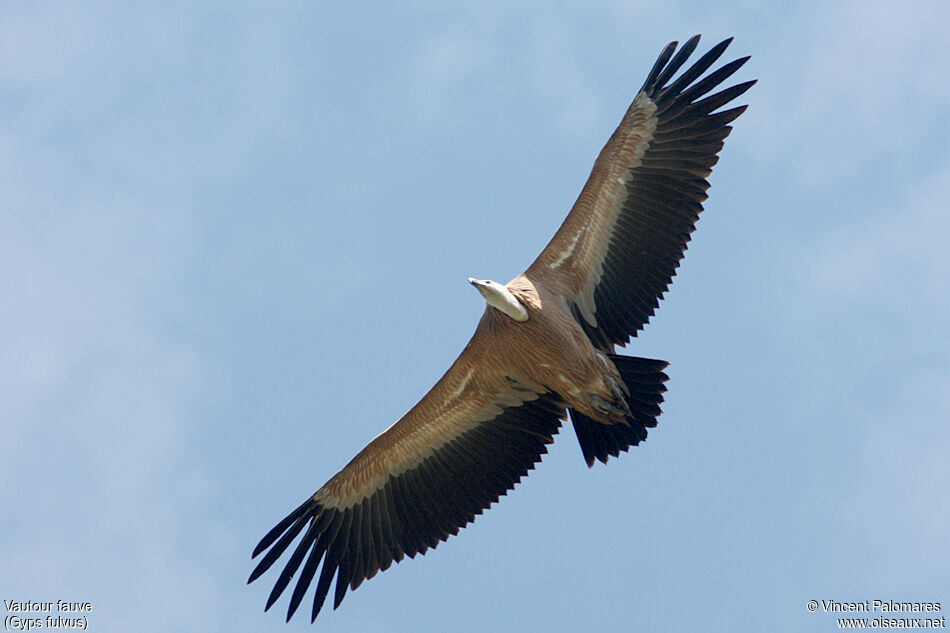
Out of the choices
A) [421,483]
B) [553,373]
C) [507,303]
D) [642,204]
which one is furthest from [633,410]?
[421,483]

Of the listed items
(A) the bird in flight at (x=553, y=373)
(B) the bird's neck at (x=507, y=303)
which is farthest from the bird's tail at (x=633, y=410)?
(B) the bird's neck at (x=507, y=303)

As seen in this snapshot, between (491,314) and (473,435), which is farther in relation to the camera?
(473,435)

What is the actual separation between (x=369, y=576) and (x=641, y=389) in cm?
315

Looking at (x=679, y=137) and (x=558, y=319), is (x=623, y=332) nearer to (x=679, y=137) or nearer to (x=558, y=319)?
(x=558, y=319)

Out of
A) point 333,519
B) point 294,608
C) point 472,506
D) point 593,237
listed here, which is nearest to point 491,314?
point 593,237

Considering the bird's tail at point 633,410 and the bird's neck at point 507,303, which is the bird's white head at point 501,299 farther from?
the bird's tail at point 633,410

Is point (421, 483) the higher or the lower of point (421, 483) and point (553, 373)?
the lower

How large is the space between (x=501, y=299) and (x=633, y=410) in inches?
64.9

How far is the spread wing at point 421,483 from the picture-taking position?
32.0 feet

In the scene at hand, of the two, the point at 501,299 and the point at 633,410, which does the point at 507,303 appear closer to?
the point at 501,299

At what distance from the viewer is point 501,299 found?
29.1ft

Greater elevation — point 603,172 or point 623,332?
point 603,172

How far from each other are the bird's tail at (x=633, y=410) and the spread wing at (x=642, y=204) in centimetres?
53

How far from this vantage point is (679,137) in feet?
31.1
